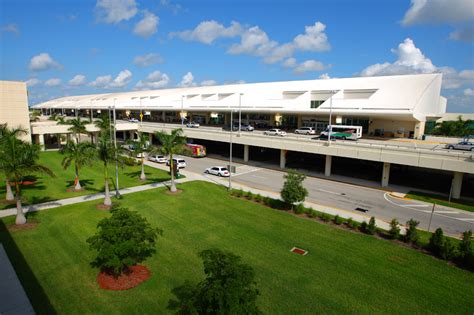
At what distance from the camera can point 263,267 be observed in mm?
16203

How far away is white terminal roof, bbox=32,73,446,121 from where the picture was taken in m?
47.8

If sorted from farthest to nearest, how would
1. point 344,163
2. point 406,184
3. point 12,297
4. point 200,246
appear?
point 344,163, point 406,184, point 200,246, point 12,297

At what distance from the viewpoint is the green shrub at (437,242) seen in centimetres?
1792

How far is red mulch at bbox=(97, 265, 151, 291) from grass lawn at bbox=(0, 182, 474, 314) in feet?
1.11

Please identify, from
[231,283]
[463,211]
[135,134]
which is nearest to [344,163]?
[463,211]

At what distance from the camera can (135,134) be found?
238 ft

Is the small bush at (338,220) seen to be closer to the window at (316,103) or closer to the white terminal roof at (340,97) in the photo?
the white terminal roof at (340,97)

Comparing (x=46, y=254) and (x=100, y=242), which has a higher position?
(x=100, y=242)

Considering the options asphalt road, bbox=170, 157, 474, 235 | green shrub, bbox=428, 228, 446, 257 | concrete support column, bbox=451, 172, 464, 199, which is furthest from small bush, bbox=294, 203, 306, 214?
concrete support column, bbox=451, 172, 464, 199

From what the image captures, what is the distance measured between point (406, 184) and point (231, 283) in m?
34.3

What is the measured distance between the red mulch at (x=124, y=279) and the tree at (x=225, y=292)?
589 centimetres

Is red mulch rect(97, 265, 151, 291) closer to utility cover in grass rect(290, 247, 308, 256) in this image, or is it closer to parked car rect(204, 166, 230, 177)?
utility cover in grass rect(290, 247, 308, 256)

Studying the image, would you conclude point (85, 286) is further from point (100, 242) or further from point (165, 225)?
point (165, 225)

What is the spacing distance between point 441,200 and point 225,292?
30100 mm
